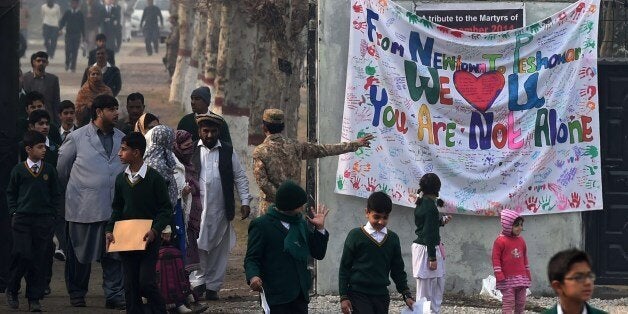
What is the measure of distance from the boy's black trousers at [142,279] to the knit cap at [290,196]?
1.76 m

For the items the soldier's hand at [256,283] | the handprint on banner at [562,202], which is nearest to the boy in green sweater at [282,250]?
the soldier's hand at [256,283]

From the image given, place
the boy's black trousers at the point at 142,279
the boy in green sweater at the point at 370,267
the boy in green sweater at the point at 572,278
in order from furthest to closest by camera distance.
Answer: the boy's black trousers at the point at 142,279 < the boy in green sweater at the point at 370,267 < the boy in green sweater at the point at 572,278

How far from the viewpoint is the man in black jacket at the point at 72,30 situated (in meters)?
41.8

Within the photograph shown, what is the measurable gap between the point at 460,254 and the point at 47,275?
3443mm

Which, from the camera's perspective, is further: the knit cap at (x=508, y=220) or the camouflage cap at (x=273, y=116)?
the camouflage cap at (x=273, y=116)

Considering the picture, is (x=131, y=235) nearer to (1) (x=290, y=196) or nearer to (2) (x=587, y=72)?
(1) (x=290, y=196)

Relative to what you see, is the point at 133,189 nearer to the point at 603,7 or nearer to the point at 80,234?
the point at 80,234

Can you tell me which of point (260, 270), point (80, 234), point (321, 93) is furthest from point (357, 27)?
point (260, 270)

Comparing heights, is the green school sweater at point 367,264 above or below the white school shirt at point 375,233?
below

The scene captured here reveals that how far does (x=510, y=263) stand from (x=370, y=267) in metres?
2.04

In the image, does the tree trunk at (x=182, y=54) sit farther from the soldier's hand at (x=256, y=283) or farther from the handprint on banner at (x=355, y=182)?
the soldier's hand at (x=256, y=283)

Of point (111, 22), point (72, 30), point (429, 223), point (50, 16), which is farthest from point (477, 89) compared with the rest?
point (111, 22)

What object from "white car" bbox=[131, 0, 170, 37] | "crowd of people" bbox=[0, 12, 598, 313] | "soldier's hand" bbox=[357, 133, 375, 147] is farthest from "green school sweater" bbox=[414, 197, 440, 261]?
"white car" bbox=[131, 0, 170, 37]

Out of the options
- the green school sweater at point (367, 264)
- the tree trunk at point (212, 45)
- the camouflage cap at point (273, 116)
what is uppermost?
the tree trunk at point (212, 45)
